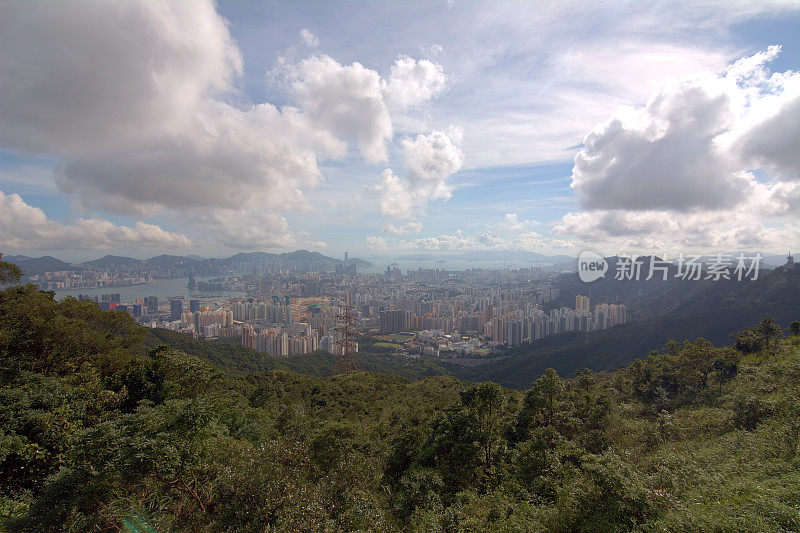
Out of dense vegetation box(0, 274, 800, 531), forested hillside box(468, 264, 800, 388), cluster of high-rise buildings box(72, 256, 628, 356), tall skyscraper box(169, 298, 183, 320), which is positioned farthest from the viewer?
tall skyscraper box(169, 298, 183, 320)

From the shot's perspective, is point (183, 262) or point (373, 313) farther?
point (183, 262)

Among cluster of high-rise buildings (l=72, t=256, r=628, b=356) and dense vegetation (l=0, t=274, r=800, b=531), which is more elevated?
dense vegetation (l=0, t=274, r=800, b=531)

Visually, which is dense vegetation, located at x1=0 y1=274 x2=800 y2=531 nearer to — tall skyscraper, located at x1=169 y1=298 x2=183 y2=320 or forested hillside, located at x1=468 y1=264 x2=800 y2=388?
forested hillside, located at x1=468 y1=264 x2=800 y2=388

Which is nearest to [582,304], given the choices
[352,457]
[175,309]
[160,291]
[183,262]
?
[352,457]

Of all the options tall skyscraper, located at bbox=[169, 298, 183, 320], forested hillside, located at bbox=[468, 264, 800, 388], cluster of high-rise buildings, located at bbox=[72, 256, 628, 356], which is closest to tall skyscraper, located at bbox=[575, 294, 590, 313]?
cluster of high-rise buildings, located at bbox=[72, 256, 628, 356]

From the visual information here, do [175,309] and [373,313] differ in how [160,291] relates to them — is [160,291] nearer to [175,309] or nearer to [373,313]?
[175,309]

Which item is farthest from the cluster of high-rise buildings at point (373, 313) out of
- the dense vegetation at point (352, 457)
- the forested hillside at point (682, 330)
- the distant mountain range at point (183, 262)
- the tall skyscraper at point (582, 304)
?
the dense vegetation at point (352, 457)

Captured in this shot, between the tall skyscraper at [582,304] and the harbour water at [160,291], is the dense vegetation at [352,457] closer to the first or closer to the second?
the tall skyscraper at [582,304]
